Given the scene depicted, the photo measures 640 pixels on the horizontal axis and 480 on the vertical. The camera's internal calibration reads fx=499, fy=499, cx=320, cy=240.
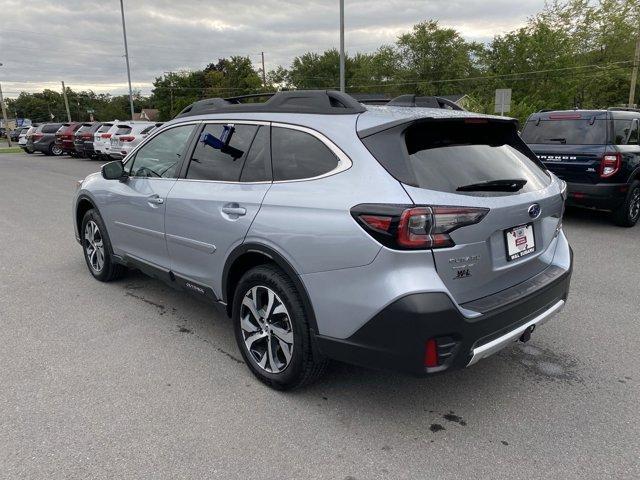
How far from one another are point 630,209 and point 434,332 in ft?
23.0

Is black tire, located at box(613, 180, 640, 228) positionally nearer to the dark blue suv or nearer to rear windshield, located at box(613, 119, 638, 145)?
the dark blue suv

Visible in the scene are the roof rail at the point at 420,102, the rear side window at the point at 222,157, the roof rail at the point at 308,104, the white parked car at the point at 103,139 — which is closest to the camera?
the roof rail at the point at 308,104

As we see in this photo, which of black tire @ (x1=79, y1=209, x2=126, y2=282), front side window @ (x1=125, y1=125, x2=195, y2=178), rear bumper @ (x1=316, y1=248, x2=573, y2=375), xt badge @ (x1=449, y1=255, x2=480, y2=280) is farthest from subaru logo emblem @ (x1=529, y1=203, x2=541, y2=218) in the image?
black tire @ (x1=79, y1=209, x2=126, y2=282)

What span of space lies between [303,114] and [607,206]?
642cm

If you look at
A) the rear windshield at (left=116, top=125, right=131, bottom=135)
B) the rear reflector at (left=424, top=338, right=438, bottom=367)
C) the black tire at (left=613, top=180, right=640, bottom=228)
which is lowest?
the black tire at (left=613, top=180, right=640, bottom=228)

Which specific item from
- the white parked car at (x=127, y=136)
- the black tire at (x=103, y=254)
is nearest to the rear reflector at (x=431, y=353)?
the black tire at (x=103, y=254)

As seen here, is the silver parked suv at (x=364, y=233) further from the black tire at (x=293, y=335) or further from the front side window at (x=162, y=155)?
the front side window at (x=162, y=155)

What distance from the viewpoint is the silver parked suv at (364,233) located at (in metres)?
2.45

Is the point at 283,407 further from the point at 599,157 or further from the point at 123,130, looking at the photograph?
the point at 123,130

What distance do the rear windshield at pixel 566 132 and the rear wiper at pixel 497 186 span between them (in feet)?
18.7

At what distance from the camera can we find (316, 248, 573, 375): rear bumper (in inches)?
94.3

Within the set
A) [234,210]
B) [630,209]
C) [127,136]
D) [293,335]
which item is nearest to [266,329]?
[293,335]

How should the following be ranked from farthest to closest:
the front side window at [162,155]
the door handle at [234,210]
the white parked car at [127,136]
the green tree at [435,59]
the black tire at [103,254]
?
the green tree at [435,59] → the white parked car at [127,136] → the black tire at [103,254] → the front side window at [162,155] → the door handle at [234,210]

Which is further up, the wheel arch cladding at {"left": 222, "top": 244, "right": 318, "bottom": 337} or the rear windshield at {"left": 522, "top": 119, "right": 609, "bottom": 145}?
the rear windshield at {"left": 522, "top": 119, "right": 609, "bottom": 145}
